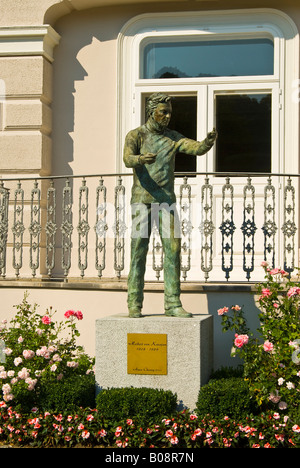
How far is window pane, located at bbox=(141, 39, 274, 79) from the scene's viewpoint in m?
9.95

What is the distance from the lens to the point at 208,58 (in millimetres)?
10078

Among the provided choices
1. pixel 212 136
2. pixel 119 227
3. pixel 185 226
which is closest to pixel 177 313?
pixel 212 136

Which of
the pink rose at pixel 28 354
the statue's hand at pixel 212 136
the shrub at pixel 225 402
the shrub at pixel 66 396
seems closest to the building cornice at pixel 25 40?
the statue's hand at pixel 212 136

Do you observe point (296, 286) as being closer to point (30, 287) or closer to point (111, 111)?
point (30, 287)

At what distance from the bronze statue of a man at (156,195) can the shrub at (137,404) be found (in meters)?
0.81

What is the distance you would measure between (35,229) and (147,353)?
3.66 meters

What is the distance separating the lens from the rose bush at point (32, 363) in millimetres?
6305

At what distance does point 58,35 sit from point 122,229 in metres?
3.30

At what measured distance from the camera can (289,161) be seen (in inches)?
380

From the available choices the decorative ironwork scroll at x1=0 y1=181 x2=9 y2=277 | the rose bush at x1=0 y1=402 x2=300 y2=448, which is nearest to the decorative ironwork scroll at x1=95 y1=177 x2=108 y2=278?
the decorative ironwork scroll at x1=0 y1=181 x2=9 y2=277

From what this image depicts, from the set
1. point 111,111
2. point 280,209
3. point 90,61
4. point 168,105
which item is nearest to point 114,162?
point 111,111

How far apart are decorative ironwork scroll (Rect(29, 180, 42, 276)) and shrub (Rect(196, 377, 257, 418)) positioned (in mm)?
3389

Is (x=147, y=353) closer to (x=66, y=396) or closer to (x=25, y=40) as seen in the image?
(x=66, y=396)
